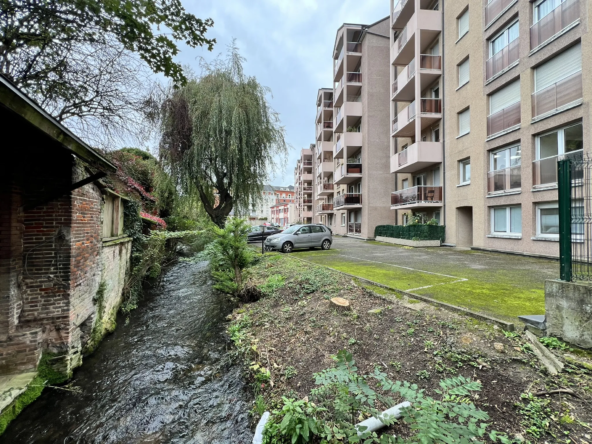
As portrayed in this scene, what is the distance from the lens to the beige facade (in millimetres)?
22656

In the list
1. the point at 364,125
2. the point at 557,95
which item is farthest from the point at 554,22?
the point at 364,125

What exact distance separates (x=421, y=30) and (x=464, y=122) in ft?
21.7

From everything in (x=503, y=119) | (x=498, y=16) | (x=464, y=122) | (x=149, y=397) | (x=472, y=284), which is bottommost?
(x=149, y=397)

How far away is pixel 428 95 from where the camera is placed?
17.8m

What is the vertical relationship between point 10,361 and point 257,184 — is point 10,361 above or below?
below

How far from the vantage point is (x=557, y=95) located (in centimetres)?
978

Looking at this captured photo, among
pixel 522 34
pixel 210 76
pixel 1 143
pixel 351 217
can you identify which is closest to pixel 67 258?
pixel 1 143

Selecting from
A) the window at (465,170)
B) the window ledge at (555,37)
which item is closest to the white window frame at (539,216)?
the window at (465,170)

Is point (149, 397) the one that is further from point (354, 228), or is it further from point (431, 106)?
point (354, 228)

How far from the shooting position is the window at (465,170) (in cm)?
1433

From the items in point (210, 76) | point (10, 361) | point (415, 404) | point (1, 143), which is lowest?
point (10, 361)

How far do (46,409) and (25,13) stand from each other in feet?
20.9

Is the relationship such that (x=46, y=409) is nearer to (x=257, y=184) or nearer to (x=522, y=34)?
(x=257, y=184)

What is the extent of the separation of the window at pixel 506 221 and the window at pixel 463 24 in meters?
9.90
